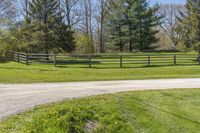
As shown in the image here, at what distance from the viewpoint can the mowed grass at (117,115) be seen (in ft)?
34.9

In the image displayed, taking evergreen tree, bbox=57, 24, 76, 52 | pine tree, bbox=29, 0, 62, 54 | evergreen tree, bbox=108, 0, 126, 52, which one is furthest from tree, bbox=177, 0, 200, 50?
evergreen tree, bbox=108, 0, 126, 52

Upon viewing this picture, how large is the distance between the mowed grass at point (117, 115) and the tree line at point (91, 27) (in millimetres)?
26848

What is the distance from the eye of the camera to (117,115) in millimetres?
12539

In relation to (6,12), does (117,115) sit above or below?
below

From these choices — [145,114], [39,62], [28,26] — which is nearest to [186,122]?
[145,114]

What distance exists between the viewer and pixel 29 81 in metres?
21.8

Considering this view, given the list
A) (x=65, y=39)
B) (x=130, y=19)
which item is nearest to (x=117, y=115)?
(x=65, y=39)

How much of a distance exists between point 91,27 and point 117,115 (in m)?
55.5

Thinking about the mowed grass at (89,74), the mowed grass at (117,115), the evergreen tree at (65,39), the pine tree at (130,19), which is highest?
the pine tree at (130,19)

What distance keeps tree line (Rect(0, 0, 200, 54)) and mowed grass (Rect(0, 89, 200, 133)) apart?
26.8 meters

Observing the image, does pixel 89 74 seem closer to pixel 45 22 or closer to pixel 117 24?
pixel 45 22

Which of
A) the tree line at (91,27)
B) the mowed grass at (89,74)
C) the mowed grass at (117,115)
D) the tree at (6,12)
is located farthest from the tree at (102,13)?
the mowed grass at (117,115)

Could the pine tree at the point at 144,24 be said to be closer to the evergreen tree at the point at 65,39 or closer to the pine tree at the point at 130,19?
the pine tree at the point at 130,19

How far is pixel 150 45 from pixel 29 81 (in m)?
41.8
